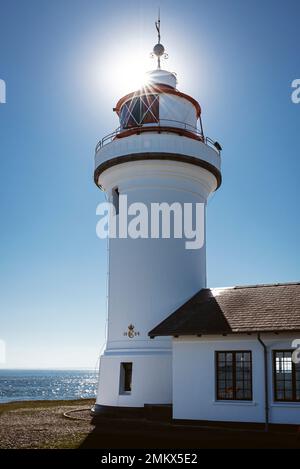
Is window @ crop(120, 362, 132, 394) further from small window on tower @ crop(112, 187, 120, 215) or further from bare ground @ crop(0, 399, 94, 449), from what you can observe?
small window on tower @ crop(112, 187, 120, 215)

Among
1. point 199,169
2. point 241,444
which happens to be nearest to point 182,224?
point 199,169

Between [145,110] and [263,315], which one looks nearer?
[263,315]

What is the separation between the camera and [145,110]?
62.3ft

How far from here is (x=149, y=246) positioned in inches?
715

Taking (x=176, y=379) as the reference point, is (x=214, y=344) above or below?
above

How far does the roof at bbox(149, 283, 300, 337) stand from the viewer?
48.3 feet

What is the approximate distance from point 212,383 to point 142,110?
937cm

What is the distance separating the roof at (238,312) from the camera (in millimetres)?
14711

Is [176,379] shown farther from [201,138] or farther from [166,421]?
[201,138]

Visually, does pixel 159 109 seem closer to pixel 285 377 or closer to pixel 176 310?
pixel 176 310

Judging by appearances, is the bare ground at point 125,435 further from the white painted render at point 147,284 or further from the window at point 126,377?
the white painted render at point 147,284

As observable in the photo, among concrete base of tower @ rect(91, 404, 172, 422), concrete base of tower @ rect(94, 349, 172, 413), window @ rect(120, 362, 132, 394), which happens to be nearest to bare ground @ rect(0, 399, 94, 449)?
concrete base of tower @ rect(91, 404, 172, 422)

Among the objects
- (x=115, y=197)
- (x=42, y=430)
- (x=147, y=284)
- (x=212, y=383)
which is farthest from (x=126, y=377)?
(x=115, y=197)
